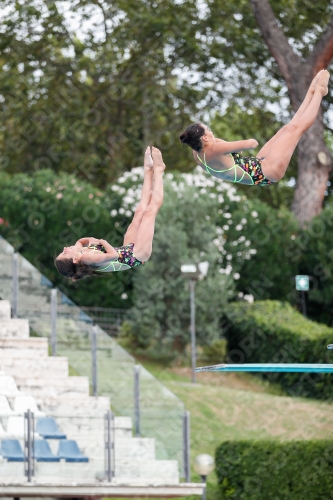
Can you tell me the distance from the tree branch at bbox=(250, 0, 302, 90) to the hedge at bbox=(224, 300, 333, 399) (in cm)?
500

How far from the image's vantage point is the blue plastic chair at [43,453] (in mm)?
12922

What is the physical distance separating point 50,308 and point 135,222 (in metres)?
7.18

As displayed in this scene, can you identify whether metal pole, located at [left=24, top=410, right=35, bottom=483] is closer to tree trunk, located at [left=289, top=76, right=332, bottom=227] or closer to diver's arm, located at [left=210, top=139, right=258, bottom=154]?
diver's arm, located at [left=210, top=139, right=258, bottom=154]

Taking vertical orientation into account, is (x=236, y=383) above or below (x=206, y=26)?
below

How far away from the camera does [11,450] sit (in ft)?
41.9

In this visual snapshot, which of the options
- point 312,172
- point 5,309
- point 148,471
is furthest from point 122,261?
point 312,172

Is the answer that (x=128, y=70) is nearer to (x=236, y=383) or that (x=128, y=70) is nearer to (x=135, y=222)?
(x=236, y=383)

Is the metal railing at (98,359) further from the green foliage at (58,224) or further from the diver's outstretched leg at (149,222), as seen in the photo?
the diver's outstretched leg at (149,222)

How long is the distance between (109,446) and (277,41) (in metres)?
12.3

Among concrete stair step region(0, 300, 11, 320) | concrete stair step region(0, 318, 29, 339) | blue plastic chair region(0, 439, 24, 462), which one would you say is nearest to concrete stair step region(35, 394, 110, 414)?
blue plastic chair region(0, 439, 24, 462)

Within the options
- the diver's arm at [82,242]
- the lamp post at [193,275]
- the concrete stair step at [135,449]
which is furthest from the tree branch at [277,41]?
the diver's arm at [82,242]

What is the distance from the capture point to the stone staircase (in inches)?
520

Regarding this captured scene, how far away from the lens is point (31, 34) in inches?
1038

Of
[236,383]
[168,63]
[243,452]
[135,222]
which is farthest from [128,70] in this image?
[135,222]
